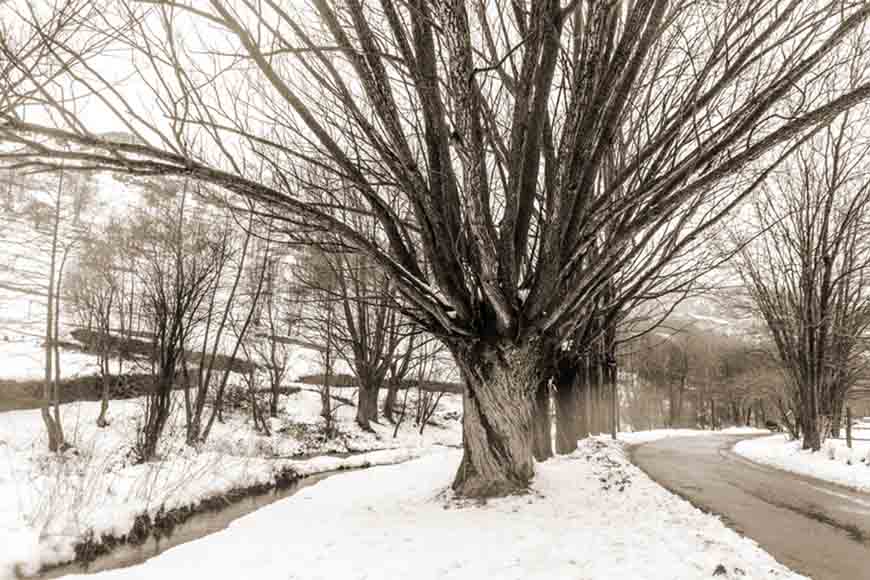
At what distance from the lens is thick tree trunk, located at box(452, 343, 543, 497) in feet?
22.4

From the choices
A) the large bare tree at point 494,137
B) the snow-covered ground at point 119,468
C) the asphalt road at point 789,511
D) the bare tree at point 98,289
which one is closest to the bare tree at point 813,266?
the asphalt road at point 789,511

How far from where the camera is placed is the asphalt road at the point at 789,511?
527 centimetres

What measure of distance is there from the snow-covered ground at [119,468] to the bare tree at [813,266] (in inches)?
537

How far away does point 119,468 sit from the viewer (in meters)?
11.9

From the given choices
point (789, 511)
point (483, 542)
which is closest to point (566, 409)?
point (789, 511)

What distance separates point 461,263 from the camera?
6699 millimetres

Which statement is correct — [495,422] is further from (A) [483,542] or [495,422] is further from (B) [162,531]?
(B) [162,531]

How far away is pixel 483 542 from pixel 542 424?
7.63 m

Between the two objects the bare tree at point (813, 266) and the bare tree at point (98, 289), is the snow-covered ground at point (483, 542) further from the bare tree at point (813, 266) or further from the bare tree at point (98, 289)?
the bare tree at point (98, 289)

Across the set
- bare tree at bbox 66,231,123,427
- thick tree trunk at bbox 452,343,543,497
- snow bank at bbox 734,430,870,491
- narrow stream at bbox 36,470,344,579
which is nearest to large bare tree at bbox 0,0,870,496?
thick tree trunk at bbox 452,343,543,497

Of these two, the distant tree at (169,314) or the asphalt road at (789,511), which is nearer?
the asphalt road at (789,511)

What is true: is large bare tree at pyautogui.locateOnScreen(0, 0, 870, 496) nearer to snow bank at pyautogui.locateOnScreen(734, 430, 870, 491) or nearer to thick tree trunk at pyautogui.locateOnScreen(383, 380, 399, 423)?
snow bank at pyautogui.locateOnScreen(734, 430, 870, 491)

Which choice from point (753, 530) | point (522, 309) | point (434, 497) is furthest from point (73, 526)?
point (753, 530)

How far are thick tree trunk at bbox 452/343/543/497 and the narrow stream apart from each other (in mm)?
4063
